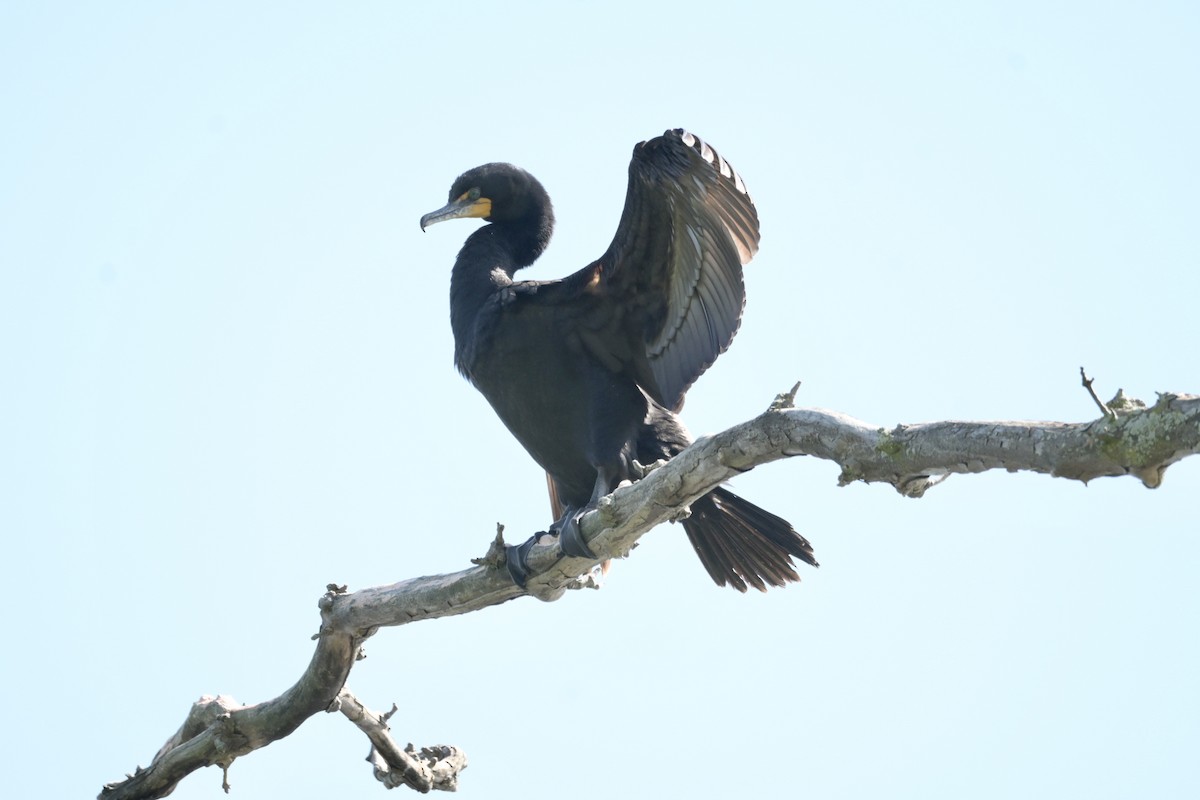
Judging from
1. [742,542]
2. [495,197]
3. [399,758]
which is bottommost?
[399,758]

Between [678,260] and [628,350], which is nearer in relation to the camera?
[678,260]

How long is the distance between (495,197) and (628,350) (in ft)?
3.65

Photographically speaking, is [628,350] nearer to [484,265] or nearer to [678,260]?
[678,260]

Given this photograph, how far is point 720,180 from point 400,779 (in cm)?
236

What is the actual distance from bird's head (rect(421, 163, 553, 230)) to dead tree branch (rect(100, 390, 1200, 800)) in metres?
1.87

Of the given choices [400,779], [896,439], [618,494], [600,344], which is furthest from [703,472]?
[400,779]

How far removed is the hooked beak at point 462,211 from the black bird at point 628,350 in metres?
0.37

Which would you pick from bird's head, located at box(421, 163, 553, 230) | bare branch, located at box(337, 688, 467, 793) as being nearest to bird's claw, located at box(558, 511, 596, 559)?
bare branch, located at box(337, 688, 467, 793)

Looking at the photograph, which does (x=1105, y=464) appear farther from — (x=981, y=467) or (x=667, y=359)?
(x=667, y=359)

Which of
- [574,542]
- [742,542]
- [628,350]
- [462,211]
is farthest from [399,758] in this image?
[462,211]

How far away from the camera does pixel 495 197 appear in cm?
597

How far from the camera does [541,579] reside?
448 cm

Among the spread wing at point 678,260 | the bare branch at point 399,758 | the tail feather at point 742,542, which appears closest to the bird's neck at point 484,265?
the spread wing at point 678,260

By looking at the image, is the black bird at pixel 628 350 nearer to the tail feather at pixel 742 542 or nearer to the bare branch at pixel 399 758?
the tail feather at pixel 742 542
